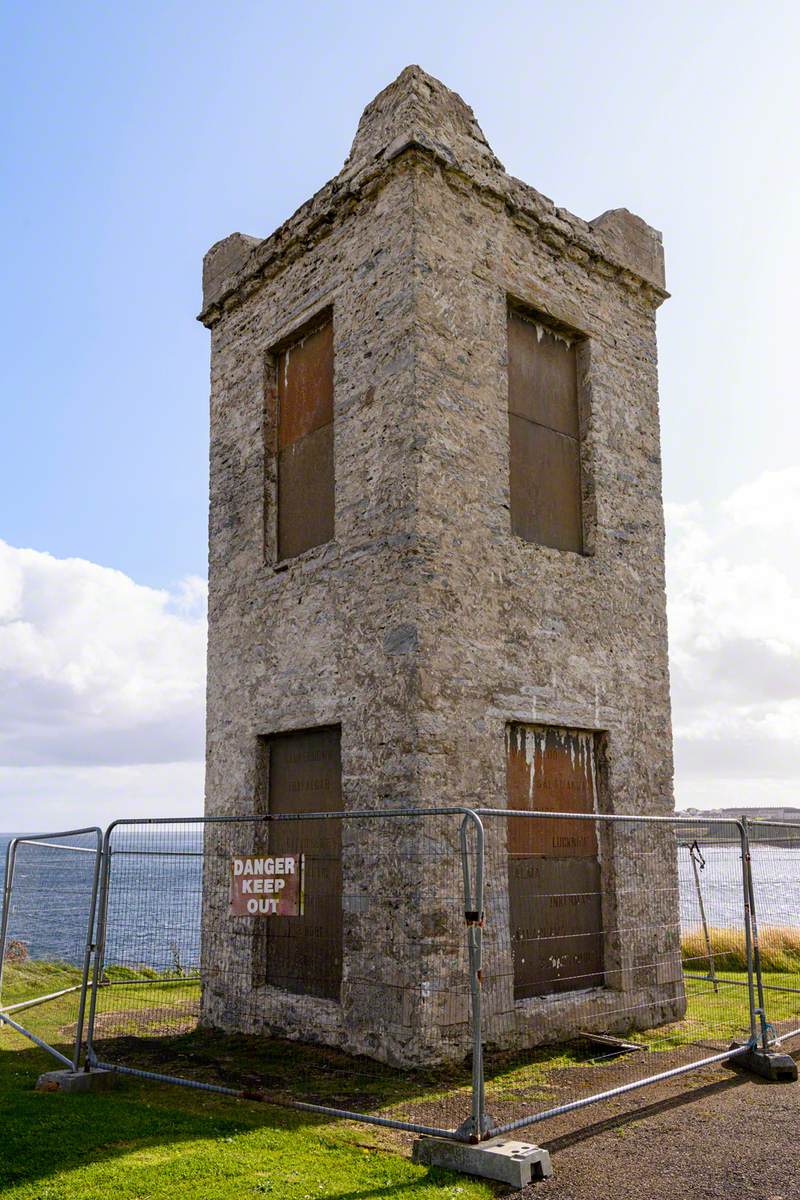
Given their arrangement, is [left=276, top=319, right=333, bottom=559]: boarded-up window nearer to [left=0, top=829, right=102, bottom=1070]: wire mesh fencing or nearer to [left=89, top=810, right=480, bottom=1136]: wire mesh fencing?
[left=89, top=810, right=480, bottom=1136]: wire mesh fencing

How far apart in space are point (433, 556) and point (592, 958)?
169 inches

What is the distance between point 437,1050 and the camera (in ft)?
25.2

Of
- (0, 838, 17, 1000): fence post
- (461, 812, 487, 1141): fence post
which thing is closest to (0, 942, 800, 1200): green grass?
(461, 812, 487, 1141): fence post

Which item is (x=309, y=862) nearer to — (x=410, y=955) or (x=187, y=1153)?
(x=410, y=955)

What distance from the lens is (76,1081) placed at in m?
7.10

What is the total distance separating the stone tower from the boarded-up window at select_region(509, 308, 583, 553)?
3cm

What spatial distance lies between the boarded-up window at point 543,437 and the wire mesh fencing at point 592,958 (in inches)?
118

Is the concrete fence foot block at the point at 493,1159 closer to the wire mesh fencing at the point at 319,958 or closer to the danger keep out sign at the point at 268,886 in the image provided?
the wire mesh fencing at the point at 319,958

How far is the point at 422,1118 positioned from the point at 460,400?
6.00 meters

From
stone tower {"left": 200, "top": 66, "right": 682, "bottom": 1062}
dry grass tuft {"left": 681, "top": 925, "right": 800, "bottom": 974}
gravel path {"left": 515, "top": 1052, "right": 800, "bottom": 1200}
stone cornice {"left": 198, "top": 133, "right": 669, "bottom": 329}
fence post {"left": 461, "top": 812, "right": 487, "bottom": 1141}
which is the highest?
stone cornice {"left": 198, "top": 133, "right": 669, "bottom": 329}

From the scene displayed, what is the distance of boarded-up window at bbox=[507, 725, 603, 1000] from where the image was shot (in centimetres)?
884

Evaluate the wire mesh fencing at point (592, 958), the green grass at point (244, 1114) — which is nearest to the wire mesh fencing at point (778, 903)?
the wire mesh fencing at point (592, 958)

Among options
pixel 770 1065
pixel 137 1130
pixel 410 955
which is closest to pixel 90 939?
pixel 137 1130

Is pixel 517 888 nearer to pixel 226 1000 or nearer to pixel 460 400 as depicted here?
pixel 226 1000
